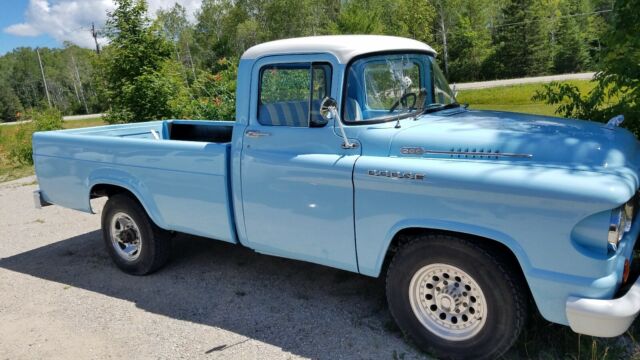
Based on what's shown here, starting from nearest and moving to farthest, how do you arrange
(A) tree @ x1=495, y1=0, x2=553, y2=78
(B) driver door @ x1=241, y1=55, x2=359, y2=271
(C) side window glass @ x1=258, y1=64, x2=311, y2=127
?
(B) driver door @ x1=241, y1=55, x2=359, y2=271, (C) side window glass @ x1=258, y1=64, x2=311, y2=127, (A) tree @ x1=495, y1=0, x2=553, y2=78

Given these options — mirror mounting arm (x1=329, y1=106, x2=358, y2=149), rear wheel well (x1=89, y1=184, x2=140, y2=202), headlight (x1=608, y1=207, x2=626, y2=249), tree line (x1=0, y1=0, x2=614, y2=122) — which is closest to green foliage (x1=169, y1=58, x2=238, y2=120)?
tree line (x1=0, y1=0, x2=614, y2=122)

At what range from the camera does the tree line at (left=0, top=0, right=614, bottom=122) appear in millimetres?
11594

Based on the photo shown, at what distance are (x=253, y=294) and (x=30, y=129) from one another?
13.4 meters

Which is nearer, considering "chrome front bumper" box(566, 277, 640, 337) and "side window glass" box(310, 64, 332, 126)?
"chrome front bumper" box(566, 277, 640, 337)

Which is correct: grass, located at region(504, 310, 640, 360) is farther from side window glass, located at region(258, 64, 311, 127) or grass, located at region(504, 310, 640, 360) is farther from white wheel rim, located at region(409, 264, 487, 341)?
side window glass, located at region(258, 64, 311, 127)

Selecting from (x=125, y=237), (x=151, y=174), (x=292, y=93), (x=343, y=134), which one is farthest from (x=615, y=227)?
(x=125, y=237)

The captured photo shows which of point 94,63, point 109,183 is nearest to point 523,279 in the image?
point 109,183

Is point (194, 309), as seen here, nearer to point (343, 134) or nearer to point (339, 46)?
point (343, 134)

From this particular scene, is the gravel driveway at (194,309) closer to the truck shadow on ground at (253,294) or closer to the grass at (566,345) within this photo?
the truck shadow on ground at (253,294)

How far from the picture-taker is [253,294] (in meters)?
4.62

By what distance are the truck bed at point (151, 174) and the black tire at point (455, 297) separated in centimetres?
160

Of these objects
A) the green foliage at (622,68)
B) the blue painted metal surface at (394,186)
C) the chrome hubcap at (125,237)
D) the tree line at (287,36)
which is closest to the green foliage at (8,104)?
the tree line at (287,36)

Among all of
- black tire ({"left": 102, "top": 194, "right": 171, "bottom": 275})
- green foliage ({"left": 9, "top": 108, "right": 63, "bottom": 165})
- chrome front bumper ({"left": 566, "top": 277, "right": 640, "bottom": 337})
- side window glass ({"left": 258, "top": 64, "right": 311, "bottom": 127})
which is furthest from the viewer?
green foliage ({"left": 9, "top": 108, "right": 63, "bottom": 165})

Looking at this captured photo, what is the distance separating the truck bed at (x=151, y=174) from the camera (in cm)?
432
